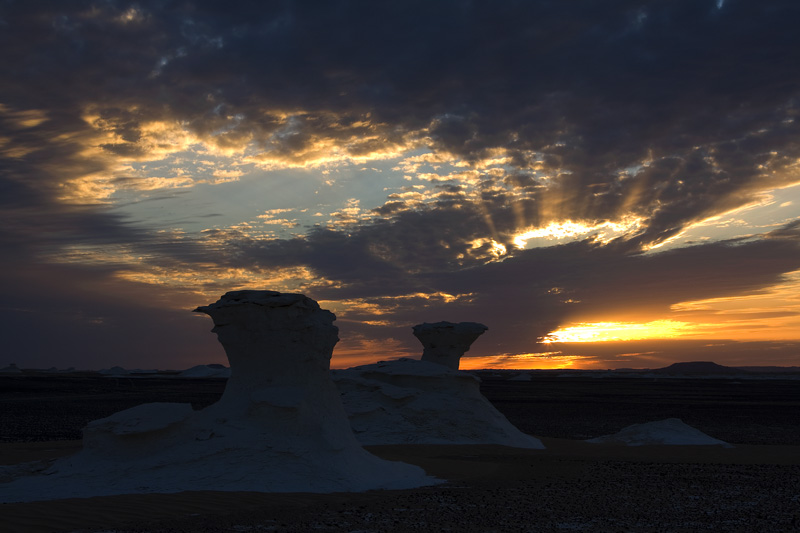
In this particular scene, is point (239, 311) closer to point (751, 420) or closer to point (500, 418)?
point (500, 418)

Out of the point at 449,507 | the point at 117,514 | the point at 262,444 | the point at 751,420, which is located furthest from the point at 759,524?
the point at 751,420

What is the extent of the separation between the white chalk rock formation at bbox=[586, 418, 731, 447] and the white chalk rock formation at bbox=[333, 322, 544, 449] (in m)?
4.23

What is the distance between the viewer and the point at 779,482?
55.3 ft

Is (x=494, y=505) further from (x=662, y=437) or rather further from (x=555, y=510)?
(x=662, y=437)

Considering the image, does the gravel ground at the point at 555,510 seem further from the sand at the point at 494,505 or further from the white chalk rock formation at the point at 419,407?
the white chalk rock formation at the point at 419,407

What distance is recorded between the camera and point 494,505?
13.0m

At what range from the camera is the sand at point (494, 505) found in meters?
11.0

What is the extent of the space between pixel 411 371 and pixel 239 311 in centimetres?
1103

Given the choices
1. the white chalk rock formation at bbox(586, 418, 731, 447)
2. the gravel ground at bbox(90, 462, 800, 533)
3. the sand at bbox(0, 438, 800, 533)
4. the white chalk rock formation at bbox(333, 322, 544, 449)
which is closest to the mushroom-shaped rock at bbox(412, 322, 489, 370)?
the white chalk rock formation at bbox(333, 322, 544, 449)

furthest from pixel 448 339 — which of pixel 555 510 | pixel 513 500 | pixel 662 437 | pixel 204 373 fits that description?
pixel 204 373

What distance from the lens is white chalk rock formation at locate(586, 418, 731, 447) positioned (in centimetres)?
2659

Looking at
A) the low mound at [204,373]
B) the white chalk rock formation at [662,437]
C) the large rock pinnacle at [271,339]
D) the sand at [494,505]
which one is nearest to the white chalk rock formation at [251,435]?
the large rock pinnacle at [271,339]

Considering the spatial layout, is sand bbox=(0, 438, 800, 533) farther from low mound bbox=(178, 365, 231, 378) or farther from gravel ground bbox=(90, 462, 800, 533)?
low mound bbox=(178, 365, 231, 378)

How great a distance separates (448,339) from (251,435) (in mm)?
17684
